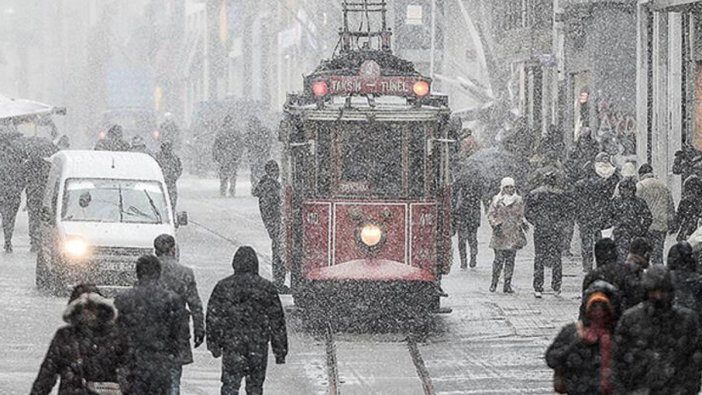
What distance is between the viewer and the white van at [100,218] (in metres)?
24.5

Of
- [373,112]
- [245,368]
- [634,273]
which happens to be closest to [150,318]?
[245,368]

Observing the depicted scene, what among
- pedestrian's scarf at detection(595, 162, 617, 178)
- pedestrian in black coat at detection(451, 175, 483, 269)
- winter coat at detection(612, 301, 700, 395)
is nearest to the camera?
winter coat at detection(612, 301, 700, 395)

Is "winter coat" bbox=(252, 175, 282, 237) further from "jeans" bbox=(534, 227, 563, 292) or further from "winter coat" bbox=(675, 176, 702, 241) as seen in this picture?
"winter coat" bbox=(675, 176, 702, 241)

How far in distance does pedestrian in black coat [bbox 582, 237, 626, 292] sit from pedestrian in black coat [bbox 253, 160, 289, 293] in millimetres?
9966

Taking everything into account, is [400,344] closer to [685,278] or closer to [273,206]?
[273,206]

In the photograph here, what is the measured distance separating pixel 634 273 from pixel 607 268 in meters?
0.20

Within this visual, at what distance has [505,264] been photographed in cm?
2600

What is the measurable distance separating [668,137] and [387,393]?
65.0 feet

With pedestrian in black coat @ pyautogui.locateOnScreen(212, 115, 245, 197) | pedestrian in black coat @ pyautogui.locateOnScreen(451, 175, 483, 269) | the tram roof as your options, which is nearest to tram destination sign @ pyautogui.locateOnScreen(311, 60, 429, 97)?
the tram roof

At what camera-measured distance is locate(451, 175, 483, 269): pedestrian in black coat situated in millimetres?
29031

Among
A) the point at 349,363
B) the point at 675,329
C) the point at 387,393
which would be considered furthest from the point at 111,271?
the point at 675,329

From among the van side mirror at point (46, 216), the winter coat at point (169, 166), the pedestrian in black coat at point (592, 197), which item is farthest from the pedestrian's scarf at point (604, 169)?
the winter coat at point (169, 166)

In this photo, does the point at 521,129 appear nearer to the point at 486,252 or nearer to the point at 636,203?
the point at 486,252

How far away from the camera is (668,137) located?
120ft
